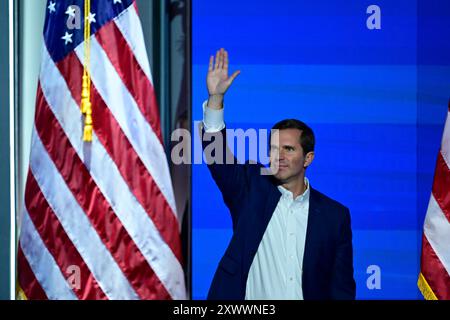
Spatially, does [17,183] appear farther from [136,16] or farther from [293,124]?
[293,124]

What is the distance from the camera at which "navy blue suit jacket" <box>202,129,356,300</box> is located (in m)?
4.80

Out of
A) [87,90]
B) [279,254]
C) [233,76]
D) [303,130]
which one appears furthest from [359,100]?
[87,90]

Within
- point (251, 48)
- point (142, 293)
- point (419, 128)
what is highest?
point (251, 48)

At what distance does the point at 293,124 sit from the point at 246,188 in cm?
43

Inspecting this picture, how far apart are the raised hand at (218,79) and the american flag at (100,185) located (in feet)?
1.03

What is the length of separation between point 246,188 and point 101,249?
84 cm

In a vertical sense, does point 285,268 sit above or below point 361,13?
Answer: below

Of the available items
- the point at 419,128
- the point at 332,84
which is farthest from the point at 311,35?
the point at 419,128

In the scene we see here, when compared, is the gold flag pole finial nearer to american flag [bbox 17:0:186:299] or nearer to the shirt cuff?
american flag [bbox 17:0:186:299]

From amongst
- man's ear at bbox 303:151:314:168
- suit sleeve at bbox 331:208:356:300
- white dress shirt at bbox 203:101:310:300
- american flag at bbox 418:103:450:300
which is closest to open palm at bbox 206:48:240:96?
white dress shirt at bbox 203:101:310:300

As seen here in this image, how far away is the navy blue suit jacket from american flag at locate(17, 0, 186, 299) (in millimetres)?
280

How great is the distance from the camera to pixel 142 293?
4.71 meters

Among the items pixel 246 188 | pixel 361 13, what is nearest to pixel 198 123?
pixel 246 188

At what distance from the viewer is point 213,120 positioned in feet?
15.7
